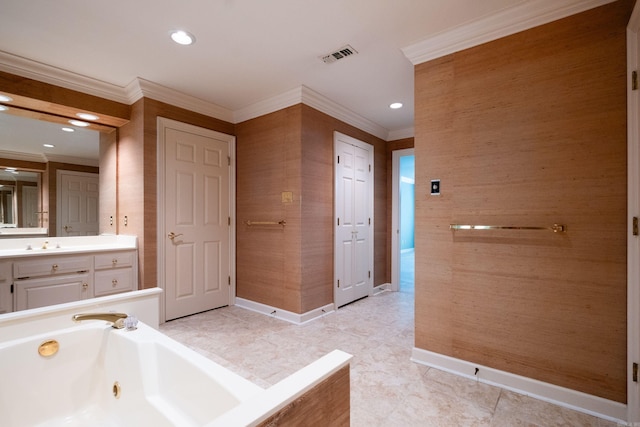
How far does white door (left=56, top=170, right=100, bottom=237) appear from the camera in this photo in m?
2.99

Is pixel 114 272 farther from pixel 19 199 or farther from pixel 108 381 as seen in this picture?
pixel 108 381

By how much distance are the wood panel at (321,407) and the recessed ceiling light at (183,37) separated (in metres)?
2.33

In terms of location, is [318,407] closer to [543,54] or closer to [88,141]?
[543,54]

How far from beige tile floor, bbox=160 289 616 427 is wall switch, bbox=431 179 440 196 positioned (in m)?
1.25

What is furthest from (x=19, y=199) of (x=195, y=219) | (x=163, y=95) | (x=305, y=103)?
(x=305, y=103)

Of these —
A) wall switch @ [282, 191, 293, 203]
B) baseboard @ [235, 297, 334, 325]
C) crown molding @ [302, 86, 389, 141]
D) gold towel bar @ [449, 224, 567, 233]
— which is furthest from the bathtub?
crown molding @ [302, 86, 389, 141]

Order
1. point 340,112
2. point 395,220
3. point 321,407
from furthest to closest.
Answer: point 395,220 → point 340,112 → point 321,407

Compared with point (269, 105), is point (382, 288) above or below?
below

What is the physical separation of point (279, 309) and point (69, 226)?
2.28m

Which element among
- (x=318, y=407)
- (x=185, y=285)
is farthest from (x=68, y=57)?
(x=318, y=407)

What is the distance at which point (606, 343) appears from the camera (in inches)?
63.4

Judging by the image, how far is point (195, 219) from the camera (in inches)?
130

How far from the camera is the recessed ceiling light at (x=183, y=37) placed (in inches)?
82.4

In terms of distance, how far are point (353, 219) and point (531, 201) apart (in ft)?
7.13
